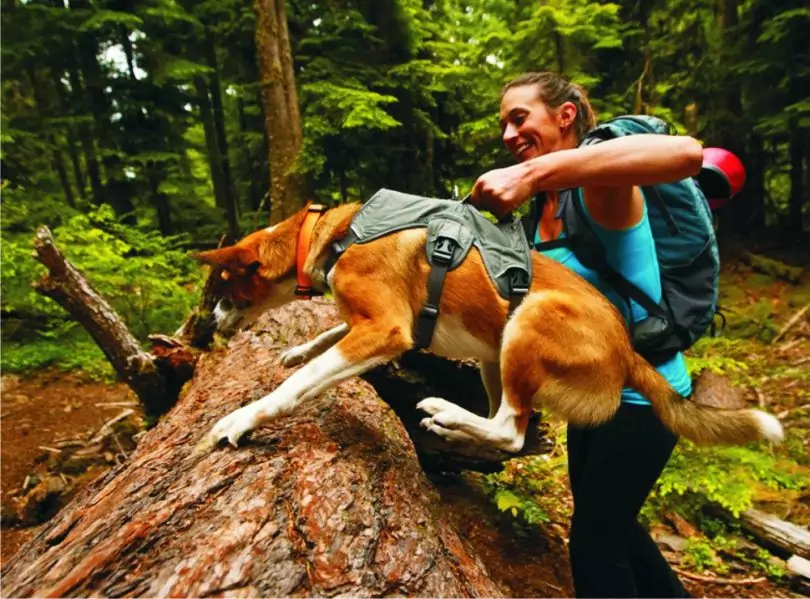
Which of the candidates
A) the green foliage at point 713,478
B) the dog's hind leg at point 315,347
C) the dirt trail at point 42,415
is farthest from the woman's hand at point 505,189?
the dirt trail at point 42,415

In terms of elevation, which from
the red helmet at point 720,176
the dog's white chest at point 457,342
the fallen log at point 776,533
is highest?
the red helmet at point 720,176

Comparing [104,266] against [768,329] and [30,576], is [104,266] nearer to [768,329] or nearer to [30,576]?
[30,576]

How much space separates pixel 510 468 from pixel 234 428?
328 centimetres

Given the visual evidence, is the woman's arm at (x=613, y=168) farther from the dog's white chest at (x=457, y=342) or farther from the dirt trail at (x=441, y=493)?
the dirt trail at (x=441, y=493)

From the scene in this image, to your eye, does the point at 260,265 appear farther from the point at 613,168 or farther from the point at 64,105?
the point at 64,105


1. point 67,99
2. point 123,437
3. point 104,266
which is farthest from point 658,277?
point 67,99

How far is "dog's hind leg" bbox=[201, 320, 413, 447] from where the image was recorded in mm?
1916

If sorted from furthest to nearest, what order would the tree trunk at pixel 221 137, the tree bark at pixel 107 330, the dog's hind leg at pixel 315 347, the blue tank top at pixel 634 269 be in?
the tree trunk at pixel 221 137 → the tree bark at pixel 107 330 → the dog's hind leg at pixel 315 347 → the blue tank top at pixel 634 269

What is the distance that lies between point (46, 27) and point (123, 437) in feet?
29.1

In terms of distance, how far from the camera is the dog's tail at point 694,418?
205cm

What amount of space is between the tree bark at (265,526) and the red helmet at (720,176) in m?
1.82

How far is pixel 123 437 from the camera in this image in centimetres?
499

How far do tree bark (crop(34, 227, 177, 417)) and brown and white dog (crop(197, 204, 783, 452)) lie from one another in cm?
268

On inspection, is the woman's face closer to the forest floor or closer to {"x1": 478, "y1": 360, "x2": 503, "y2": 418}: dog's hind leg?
{"x1": 478, "y1": 360, "x2": 503, "y2": 418}: dog's hind leg
